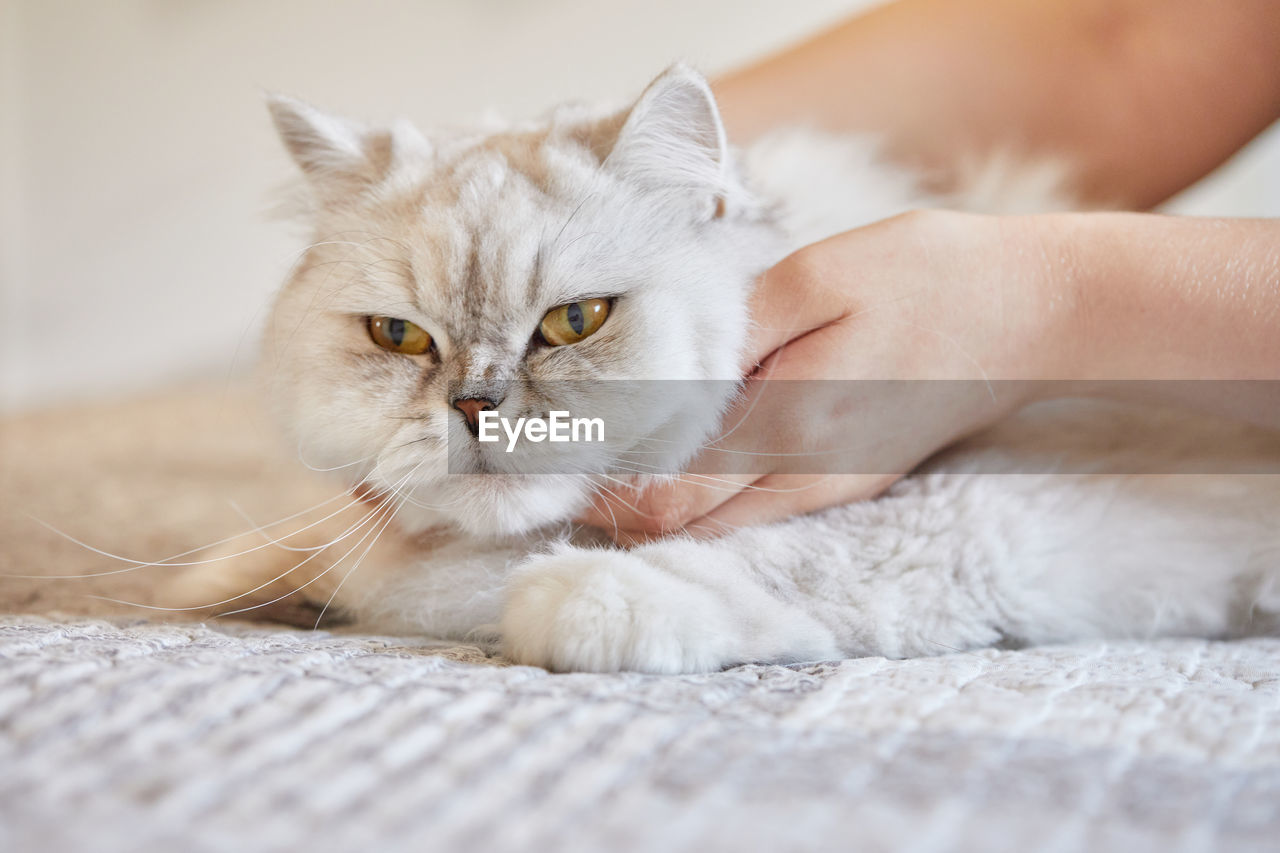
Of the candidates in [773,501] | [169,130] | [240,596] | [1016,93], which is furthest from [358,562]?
[169,130]

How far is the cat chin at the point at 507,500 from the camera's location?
0.86 meters

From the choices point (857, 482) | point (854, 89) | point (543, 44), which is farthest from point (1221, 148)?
point (543, 44)

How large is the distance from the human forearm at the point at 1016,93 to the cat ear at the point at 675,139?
46 cm

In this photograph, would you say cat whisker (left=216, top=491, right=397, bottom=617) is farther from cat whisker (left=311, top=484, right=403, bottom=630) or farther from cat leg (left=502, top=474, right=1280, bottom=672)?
cat leg (left=502, top=474, right=1280, bottom=672)

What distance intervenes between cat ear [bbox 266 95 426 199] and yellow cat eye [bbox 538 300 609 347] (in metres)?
0.33

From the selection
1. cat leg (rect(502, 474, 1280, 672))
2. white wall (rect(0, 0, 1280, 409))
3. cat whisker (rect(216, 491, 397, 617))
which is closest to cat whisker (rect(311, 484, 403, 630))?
cat whisker (rect(216, 491, 397, 617))

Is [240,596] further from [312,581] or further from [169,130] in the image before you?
[169,130]

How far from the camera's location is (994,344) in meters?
0.94

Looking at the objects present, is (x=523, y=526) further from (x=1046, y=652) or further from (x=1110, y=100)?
(x=1110, y=100)

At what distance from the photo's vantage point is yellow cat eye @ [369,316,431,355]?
919 millimetres

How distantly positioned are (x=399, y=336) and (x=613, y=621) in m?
0.43

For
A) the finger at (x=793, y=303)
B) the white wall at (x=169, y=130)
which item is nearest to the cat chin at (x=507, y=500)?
the finger at (x=793, y=303)

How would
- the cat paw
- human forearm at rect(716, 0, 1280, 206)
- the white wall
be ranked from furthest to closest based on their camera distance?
the white wall
human forearm at rect(716, 0, 1280, 206)
the cat paw

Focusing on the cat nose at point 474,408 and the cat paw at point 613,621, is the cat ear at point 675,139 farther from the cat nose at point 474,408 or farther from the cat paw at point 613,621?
the cat paw at point 613,621
